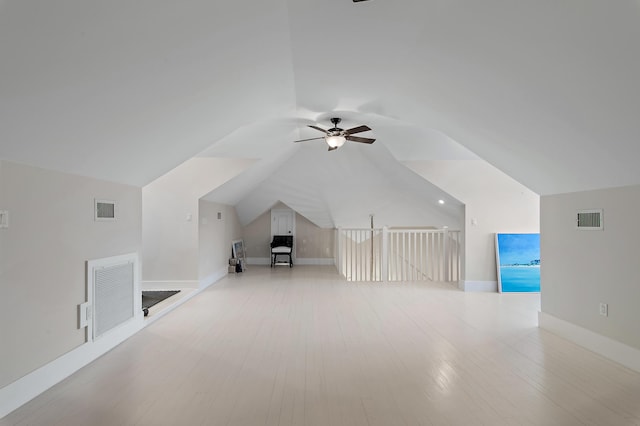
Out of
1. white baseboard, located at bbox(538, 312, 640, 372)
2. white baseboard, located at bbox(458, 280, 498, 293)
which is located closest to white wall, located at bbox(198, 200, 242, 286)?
white baseboard, located at bbox(458, 280, 498, 293)

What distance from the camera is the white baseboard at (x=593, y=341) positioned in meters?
3.45

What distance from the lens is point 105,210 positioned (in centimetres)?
397

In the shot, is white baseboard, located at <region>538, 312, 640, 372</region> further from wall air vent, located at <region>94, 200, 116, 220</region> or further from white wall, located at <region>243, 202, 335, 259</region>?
white wall, located at <region>243, 202, 335, 259</region>

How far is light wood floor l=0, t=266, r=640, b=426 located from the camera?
262 centimetres

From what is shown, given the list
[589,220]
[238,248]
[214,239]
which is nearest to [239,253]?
[238,248]

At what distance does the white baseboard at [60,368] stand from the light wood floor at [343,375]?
0.08 metres

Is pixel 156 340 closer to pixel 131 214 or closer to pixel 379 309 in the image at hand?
pixel 131 214

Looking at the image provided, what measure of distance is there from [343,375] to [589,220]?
2.93 meters

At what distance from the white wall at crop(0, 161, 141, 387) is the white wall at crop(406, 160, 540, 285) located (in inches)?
209

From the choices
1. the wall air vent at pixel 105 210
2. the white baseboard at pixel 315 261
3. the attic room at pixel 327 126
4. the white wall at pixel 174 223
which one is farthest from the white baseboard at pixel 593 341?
the white baseboard at pixel 315 261

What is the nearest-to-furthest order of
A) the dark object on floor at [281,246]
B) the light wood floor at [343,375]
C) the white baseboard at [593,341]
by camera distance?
the light wood floor at [343,375], the white baseboard at [593,341], the dark object on floor at [281,246]

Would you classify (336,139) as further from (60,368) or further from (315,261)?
(315,261)

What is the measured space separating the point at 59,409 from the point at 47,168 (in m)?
1.76

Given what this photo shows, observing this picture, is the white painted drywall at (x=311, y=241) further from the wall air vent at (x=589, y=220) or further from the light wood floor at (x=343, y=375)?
the wall air vent at (x=589, y=220)
